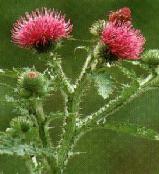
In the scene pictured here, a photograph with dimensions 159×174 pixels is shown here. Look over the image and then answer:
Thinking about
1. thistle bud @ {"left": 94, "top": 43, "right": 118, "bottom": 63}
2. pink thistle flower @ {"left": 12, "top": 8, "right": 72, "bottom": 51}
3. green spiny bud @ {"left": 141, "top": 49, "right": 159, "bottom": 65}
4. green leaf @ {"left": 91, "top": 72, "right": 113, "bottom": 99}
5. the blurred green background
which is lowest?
green leaf @ {"left": 91, "top": 72, "right": 113, "bottom": 99}

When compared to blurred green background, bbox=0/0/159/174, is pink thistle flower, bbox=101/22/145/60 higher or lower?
lower

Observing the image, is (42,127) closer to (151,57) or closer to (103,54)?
(103,54)

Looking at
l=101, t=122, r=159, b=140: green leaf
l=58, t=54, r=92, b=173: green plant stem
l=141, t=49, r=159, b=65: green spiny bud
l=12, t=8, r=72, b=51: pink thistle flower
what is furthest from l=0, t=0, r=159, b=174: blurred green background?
l=101, t=122, r=159, b=140: green leaf

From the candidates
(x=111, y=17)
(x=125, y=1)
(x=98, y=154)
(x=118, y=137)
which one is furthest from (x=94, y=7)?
(x=111, y=17)

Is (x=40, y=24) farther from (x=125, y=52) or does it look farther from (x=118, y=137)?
(x=118, y=137)

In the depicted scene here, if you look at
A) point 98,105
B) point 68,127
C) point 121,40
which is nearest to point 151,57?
point 121,40

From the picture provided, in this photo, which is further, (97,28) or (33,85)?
(97,28)

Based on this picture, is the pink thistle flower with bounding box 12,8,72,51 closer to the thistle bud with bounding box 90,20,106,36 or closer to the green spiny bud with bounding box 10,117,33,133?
the thistle bud with bounding box 90,20,106,36
